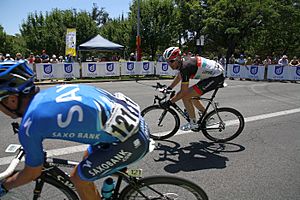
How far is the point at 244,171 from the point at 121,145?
9.01ft

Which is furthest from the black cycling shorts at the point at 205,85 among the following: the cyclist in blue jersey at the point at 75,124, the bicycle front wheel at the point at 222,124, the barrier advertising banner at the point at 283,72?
the barrier advertising banner at the point at 283,72

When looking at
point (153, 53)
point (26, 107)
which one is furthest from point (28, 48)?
point (26, 107)

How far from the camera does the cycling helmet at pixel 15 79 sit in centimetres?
193

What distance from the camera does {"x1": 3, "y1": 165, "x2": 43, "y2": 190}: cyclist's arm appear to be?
1.94m

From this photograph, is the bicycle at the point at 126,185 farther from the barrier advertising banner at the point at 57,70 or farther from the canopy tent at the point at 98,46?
the canopy tent at the point at 98,46

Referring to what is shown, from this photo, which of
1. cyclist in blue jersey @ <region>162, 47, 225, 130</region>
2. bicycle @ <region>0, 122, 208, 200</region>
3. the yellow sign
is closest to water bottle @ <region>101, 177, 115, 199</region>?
bicycle @ <region>0, 122, 208, 200</region>

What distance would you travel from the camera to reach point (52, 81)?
16.6 meters

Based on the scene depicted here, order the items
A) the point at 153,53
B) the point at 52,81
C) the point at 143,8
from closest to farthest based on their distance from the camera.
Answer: the point at 52,81, the point at 143,8, the point at 153,53

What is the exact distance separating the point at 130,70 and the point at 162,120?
13546 millimetres

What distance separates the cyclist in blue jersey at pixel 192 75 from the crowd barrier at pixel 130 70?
42.3 ft

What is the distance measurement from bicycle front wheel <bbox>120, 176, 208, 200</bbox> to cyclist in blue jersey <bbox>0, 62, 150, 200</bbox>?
9.2 inches

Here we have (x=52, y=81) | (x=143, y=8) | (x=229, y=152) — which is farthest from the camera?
(x=143, y=8)

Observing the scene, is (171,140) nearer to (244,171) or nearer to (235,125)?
(235,125)

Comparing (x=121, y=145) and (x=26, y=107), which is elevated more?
(x=26, y=107)
